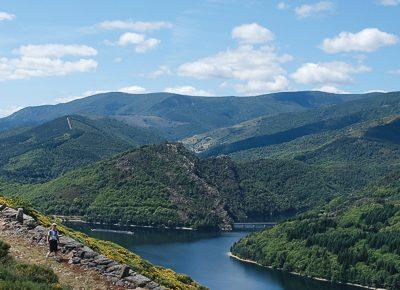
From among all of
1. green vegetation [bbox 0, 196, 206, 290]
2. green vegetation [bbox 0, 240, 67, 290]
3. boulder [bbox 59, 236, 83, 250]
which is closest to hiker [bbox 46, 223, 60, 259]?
boulder [bbox 59, 236, 83, 250]

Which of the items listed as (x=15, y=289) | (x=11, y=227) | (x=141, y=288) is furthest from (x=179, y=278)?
(x=15, y=289)

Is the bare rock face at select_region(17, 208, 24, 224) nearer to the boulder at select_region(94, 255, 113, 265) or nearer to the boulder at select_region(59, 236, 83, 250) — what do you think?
the boulder at select_region(59, 236, 83, 250)

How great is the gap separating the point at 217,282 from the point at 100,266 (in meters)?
172

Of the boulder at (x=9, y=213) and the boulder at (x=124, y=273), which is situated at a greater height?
the boulder at (x=9, y=213)

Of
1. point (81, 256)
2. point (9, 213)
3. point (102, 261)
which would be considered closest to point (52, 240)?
point (81, 256)

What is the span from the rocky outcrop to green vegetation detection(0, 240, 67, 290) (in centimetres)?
213

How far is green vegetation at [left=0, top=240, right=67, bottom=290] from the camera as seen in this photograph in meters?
24.6

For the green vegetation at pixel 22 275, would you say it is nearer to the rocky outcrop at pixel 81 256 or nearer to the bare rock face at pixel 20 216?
the rocky outcrop at pixel 81 256

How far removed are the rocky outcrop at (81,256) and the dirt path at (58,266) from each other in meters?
0.31

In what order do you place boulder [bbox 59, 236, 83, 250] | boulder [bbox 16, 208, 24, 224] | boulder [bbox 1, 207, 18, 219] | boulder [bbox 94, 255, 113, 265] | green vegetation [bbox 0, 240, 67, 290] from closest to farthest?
green vegetation [bbox 0, 240, 67, 290] < boulder [bbox 94, 255, 113, 265] < boulder [bbox 59, 236, 83, 250] < boulder [bbox 16, 208, 24, 224] < boulder [bbox 1, 207, 18, 219]

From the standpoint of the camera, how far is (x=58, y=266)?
29312mm

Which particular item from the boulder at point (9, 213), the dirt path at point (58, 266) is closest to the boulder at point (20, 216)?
the boulder at point (9, 213)

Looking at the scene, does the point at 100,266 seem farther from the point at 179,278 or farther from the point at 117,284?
the point at 179,278

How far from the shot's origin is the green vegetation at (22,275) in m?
24.6
